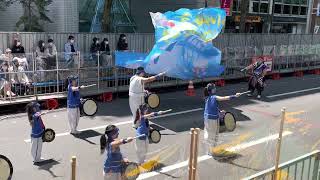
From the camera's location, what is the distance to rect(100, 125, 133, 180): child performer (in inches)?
264

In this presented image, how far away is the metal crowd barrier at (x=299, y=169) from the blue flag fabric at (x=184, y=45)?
8.05 metres

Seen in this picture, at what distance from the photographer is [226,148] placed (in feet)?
22.2

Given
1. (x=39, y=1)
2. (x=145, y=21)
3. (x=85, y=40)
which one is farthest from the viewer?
(x=145, y=21)

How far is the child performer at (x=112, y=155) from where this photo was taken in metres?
6.70

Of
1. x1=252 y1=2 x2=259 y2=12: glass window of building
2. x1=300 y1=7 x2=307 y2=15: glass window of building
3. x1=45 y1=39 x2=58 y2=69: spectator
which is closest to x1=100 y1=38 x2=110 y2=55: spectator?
x1=45 y1=39 x2=58 y2=69: spectator

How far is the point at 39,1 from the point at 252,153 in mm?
19551

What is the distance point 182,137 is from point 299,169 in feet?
6.52

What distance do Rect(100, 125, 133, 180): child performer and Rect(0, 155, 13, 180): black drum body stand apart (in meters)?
2.36

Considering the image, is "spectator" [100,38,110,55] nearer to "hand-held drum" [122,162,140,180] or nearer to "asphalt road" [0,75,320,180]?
"asphalt road" [0,75,320,180]

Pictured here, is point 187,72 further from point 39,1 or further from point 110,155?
point 39,1

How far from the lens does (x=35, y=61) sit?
15.6 m

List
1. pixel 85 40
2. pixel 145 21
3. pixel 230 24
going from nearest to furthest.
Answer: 1. pixel 85 40
2. pixel 145 21
3. pixel 230 24

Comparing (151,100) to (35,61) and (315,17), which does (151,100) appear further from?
(315,17)

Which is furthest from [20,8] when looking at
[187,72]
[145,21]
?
[187,72]
